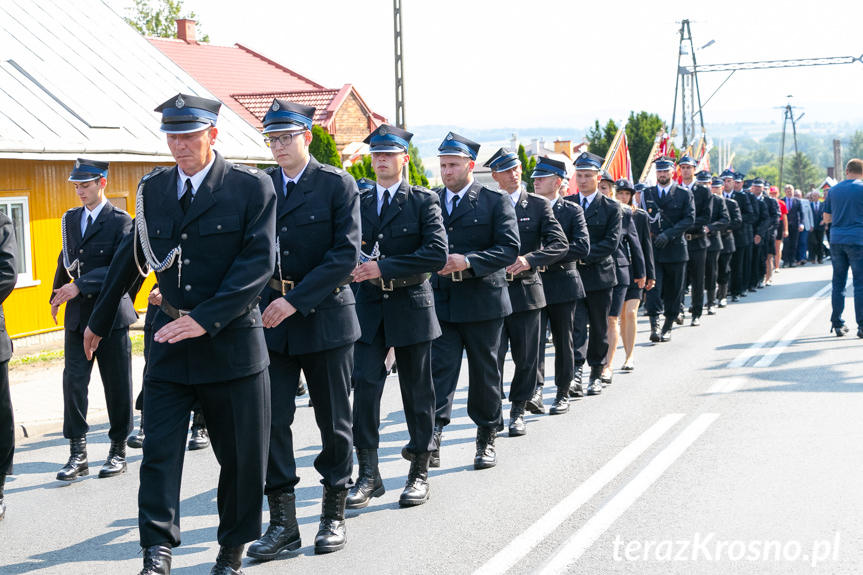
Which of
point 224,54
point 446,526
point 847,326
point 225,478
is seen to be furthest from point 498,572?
point 224,54

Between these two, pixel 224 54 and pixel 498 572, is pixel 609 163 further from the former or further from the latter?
pixel 224 54

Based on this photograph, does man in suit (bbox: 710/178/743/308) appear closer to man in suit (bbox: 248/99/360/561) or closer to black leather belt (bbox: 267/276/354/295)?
man in suit (bbox: 248/99/360/561)

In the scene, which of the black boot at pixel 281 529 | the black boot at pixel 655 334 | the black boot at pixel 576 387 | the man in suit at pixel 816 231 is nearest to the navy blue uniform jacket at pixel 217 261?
the black boot at pixel 281 529

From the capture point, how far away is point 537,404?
9.15m

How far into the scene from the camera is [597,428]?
8438mm

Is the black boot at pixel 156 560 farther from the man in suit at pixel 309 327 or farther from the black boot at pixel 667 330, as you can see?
the black boot at pixel 667 330

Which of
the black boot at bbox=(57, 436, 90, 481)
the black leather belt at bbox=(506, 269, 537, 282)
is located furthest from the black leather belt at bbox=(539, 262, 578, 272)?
the black boot at bbox=(57, 436, 90, 481)

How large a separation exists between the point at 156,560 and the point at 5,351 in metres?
2.41

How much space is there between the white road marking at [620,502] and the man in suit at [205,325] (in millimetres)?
1500

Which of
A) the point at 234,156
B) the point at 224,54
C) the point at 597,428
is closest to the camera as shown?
the point at 597,428

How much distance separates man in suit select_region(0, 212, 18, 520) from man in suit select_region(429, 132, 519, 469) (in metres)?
2.65

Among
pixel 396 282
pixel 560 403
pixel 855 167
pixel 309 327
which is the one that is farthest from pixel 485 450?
pixel 855 167

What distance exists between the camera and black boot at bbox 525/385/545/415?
904 cm

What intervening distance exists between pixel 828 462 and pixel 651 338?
6888 millimetres
